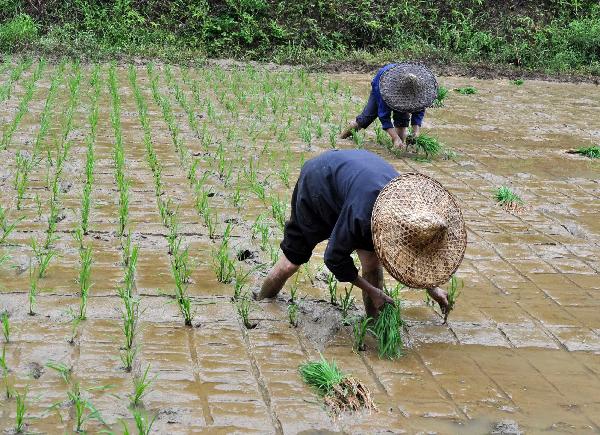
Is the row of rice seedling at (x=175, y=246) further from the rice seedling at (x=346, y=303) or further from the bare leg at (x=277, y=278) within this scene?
the rice seedling at (x=346, y=303)

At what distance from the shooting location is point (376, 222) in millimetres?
3146

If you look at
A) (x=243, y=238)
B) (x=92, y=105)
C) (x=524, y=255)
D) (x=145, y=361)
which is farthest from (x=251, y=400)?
→ (x=92, y=105)

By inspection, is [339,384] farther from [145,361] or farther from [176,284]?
[176,284]

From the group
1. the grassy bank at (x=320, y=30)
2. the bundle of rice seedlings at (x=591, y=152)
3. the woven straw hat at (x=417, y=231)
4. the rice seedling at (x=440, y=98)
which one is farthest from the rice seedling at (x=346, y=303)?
the grassy bank at (x=320, y=30)

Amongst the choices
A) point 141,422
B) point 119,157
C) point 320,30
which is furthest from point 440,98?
point 141,422

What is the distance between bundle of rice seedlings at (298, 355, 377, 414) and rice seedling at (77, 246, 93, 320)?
1183 mm

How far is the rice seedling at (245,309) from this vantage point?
152 inches

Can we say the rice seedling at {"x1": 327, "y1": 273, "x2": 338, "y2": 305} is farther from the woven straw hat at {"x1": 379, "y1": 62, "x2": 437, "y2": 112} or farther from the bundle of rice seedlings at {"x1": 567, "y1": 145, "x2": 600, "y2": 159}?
the bundle of rice seedlings at {"x1": 567, "y1": 145, "x2": 600, "y2": 159}

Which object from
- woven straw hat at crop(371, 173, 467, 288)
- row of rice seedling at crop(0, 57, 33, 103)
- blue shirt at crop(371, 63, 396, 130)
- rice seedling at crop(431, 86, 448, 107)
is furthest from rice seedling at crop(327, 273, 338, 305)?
rice seedling at crop(431, 86, 448, 107)

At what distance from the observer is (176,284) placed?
13.4 feet

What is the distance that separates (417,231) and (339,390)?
2.30 feet

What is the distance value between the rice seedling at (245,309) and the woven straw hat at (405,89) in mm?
3444

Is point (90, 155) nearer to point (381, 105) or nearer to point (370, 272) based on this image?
point (381, 105)

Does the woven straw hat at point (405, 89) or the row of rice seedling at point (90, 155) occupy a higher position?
the woven straw hat at point (405, 89)
